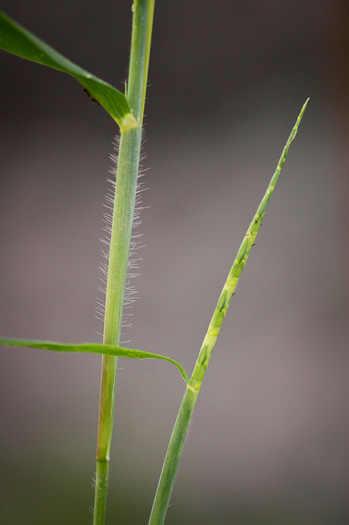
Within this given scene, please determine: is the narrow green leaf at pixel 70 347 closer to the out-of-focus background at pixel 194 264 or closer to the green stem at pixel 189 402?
the green stem at pixel 189 402

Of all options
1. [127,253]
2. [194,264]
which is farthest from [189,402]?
[194,264]

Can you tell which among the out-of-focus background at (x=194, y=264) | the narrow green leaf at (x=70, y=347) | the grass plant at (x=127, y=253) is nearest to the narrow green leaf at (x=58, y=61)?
the grass plant at (x=127, y=253)

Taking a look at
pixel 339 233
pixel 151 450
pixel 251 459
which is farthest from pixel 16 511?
pixel 339 233

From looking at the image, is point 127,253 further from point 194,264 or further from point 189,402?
point 194,264

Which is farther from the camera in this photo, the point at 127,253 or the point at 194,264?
the point at 194,264

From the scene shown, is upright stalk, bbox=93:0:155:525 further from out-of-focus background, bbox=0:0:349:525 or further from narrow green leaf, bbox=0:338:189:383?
out-of-focus background, bbox=0:0:349:525

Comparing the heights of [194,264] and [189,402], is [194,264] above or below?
above
